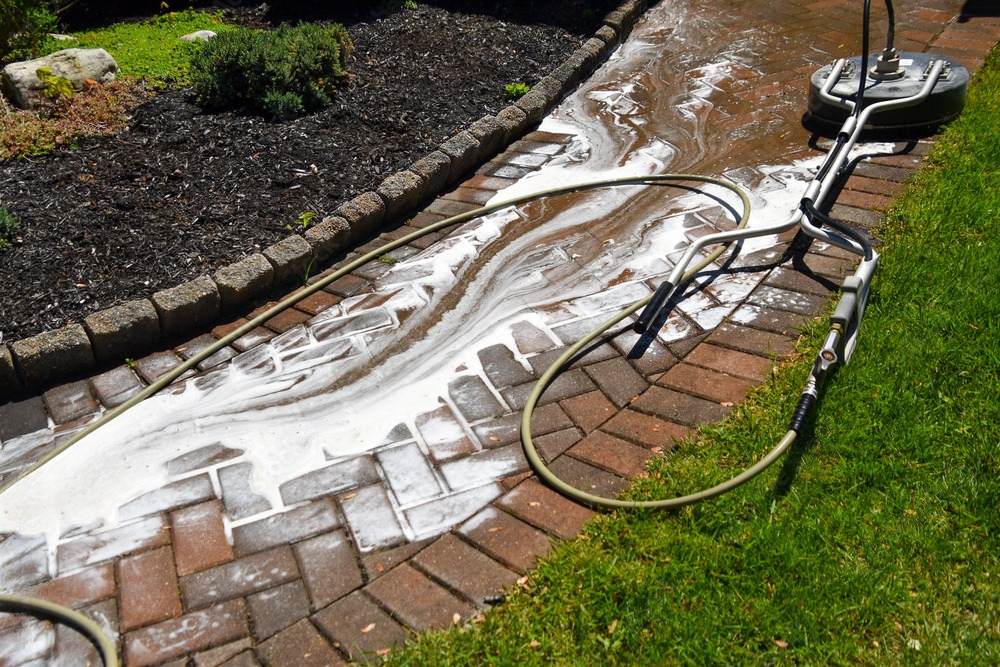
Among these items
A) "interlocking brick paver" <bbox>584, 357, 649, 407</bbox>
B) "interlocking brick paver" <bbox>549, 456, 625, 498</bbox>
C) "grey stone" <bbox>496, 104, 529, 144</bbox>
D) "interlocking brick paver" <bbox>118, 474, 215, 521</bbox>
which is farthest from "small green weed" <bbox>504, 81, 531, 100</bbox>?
"interlocking brick paver" <bbox>118, 474, 215, 521</bbox>

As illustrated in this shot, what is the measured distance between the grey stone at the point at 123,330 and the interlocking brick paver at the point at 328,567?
1.51 m

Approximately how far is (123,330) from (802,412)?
2820 mm

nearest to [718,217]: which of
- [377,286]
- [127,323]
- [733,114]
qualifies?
[733,114]

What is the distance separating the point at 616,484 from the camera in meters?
2.86

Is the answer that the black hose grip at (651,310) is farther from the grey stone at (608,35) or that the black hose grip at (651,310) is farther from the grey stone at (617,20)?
the grey stone at (617,20)

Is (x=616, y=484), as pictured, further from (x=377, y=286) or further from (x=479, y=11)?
(x=479, y=11)

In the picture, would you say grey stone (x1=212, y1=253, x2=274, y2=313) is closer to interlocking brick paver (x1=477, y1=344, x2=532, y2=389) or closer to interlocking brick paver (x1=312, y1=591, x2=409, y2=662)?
interlocking brick paver (x1=477, y1=344, x2=532, y2=389)

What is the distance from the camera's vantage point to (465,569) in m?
2.63

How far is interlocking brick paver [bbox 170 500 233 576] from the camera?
277 centimetres

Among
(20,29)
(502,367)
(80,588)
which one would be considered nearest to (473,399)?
(502,367)

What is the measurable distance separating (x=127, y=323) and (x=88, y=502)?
940mm

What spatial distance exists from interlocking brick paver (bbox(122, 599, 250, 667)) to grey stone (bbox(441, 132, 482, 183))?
311 cm

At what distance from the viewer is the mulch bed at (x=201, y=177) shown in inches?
156

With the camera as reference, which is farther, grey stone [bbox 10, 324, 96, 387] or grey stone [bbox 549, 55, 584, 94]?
grey stone [bbox 549, 55, 584, 94]
